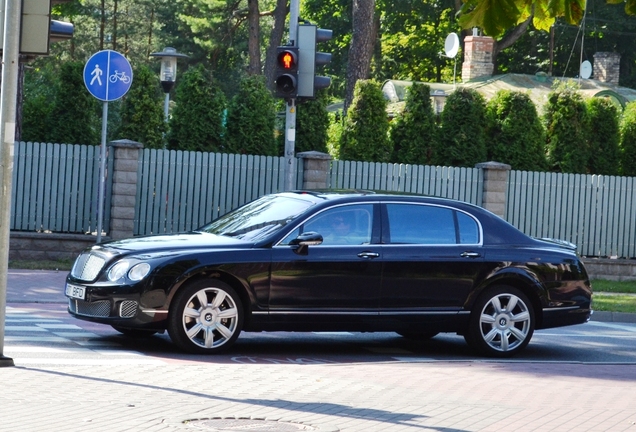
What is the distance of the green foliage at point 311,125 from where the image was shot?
24172 millimetres

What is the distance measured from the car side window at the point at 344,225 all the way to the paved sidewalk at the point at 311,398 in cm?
153

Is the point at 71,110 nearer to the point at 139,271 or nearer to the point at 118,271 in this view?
the point at 118,271

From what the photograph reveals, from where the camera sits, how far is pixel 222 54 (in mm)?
61000

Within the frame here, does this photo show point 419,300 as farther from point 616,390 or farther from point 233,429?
point 233,429

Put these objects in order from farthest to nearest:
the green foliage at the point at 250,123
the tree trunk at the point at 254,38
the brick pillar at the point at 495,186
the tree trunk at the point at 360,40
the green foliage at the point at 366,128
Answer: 1. the tree trunk at the point at 254,38
2. the tree trunk at the point at 360,40
3. the green foliage at the point at 366,128
4. the green foliage at the point at 250,123
5. the brick pillar at the point at 495,186

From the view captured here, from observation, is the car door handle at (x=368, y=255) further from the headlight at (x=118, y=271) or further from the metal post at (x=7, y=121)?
the metal post at (x=7, y=121)

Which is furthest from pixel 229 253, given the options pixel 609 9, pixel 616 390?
pixel 609 9

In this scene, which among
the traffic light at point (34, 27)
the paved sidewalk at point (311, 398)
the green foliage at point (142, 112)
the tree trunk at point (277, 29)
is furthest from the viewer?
the tree trunk at point (277, 29)

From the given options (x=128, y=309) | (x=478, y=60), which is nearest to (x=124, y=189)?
(x=128, y=309)

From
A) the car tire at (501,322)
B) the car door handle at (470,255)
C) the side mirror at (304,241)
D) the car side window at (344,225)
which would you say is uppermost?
the car side window at (344,225)

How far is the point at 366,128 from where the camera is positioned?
2445cm

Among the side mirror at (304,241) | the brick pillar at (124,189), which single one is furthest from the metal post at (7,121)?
the brick pillar at (124,189)

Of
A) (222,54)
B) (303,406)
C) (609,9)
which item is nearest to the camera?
(303,406)

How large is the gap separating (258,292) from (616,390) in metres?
3.48
